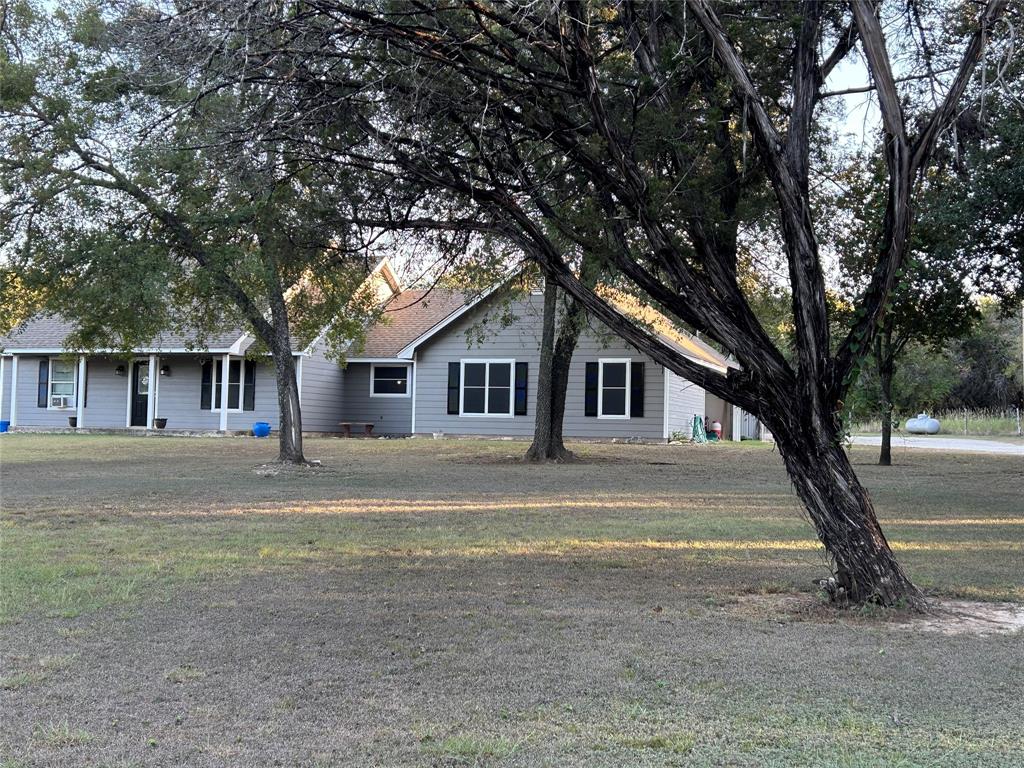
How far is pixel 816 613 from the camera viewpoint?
6234 millimetres

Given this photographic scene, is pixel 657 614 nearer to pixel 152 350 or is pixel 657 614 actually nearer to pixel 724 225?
pixel 724 225

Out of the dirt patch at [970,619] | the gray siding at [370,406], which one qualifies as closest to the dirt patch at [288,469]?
the dirt patch at [970,619]

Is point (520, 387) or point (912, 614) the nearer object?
point (912, 614)

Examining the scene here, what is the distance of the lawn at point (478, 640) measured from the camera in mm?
3795

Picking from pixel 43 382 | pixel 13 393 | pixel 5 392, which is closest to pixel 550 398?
pixel 43 382

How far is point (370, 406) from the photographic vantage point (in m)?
30.1

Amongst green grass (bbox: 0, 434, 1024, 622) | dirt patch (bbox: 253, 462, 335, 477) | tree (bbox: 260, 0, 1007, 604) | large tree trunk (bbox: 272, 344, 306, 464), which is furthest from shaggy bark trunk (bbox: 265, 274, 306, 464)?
tree (bbox: 260, 0, 1007, 604)

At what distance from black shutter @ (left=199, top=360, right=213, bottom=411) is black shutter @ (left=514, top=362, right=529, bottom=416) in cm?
911

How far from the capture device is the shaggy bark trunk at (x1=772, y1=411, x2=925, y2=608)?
20.4 ft

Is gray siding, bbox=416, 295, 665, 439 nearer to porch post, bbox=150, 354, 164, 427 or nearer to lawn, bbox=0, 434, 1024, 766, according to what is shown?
porch post, bbox=150, 354, 164, 427

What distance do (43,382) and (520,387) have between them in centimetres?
1517

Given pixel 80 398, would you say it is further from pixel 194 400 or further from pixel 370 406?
pixel 370 406

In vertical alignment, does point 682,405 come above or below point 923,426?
above

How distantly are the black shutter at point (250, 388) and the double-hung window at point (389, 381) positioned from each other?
11.5 feet
